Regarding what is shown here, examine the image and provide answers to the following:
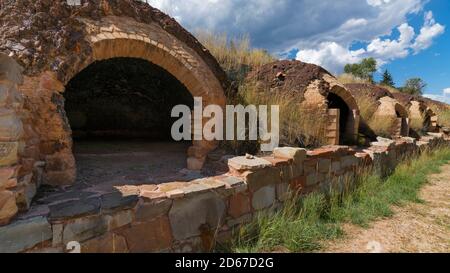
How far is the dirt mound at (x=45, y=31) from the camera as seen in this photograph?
2.85 m

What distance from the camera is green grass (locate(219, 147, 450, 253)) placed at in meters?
3.38

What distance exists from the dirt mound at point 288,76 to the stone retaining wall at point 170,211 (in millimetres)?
2262

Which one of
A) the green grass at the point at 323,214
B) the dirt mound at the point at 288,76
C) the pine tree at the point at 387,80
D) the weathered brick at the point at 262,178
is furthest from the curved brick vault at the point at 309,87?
the pine tree at the point at 387,80

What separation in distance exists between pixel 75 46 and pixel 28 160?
1.35m

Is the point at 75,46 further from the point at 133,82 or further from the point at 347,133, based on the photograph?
the point at 347,133

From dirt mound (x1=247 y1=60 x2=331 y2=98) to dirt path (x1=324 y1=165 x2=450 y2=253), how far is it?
3063 mm

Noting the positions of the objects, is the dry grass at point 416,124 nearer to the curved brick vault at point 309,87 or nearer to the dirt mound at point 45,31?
the curved brick vault at point 309,87

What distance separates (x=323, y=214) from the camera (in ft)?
14.4

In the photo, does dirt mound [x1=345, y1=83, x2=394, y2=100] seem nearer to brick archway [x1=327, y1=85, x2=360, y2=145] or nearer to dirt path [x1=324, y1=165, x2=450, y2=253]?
brick archway [x1=327, y1=85, x2=360, y2=145]

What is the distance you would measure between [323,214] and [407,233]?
1104mm

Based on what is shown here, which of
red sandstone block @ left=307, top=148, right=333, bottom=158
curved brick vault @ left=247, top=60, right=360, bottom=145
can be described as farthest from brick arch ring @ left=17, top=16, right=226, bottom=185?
curved brick vault @ left=247, top=60, right=360, bottom=145

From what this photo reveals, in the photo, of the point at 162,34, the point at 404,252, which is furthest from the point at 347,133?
the point at 162,34

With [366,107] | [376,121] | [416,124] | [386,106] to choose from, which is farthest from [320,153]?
[416,124]

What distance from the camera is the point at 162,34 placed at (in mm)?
3982
